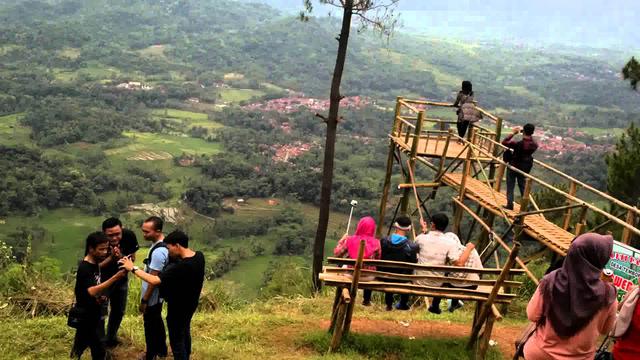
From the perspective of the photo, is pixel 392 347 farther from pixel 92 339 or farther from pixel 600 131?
pixel 600 131

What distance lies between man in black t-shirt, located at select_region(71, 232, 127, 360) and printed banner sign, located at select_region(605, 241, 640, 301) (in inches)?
166

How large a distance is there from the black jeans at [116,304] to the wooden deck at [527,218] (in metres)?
4.79

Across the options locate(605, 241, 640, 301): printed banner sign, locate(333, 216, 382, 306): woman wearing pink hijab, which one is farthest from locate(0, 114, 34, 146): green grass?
locate(605, 241, 640, 301): printed banner sign

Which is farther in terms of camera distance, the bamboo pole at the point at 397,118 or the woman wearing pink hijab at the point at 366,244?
the bamboo pole at the point at 397,118

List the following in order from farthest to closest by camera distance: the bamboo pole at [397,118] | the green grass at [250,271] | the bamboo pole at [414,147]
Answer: the green grass at [250,271]
the bamboo pole at [397,118]
the bamboo pole at [414,147]

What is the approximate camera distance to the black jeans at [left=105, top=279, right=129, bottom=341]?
15.9 ft

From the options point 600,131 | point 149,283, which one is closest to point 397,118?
point 149,283

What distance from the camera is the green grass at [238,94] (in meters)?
89.5

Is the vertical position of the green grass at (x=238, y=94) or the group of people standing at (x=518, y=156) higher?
the group of people standing at (x=518, y=156)

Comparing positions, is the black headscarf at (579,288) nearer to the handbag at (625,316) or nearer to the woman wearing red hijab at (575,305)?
the woman wearing red hijab at (575,305)

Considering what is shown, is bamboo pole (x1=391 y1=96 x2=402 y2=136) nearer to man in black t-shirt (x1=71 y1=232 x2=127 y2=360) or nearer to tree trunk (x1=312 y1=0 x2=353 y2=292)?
tree trunk (x1=312 y1=0 x2=353 y2=292)

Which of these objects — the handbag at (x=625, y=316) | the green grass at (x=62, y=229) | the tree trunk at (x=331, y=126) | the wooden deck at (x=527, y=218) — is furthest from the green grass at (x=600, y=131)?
the handbag at (x=625, y=316)

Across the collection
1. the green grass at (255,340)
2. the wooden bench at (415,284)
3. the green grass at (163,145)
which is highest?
the wooden bench at (415,284)

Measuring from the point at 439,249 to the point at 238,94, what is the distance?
90514 millimetres
